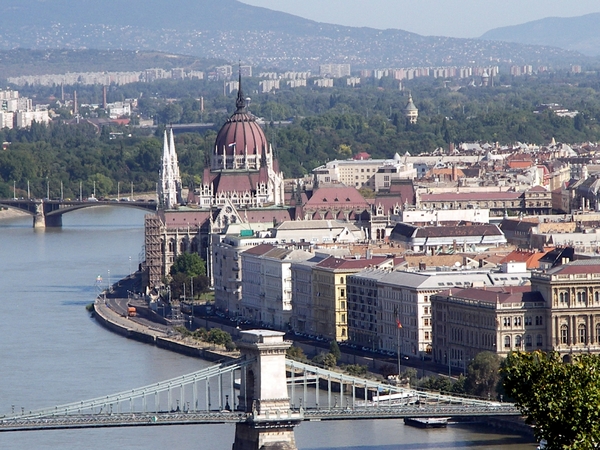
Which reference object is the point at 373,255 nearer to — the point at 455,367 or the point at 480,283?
the point at 480,283

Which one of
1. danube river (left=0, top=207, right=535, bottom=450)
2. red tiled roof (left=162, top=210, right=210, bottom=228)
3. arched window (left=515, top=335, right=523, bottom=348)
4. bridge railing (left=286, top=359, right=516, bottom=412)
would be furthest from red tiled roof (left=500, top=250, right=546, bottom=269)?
red tiled roof (left=162, top=210, right=210, bottom=228)

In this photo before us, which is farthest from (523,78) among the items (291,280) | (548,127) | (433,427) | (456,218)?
(433,427)

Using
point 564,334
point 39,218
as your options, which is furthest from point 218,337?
point 39,218

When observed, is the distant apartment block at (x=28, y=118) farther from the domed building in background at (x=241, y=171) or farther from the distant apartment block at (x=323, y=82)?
the domed building in background at (x=241, y=171)

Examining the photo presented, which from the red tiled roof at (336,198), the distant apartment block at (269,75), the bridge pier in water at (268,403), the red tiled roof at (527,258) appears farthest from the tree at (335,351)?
the distant apartment block at (269,75)

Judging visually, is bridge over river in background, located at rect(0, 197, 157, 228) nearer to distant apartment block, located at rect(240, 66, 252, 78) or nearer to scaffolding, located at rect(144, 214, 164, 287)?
scaffolding, located at rect(144, 214, 164, 287)
